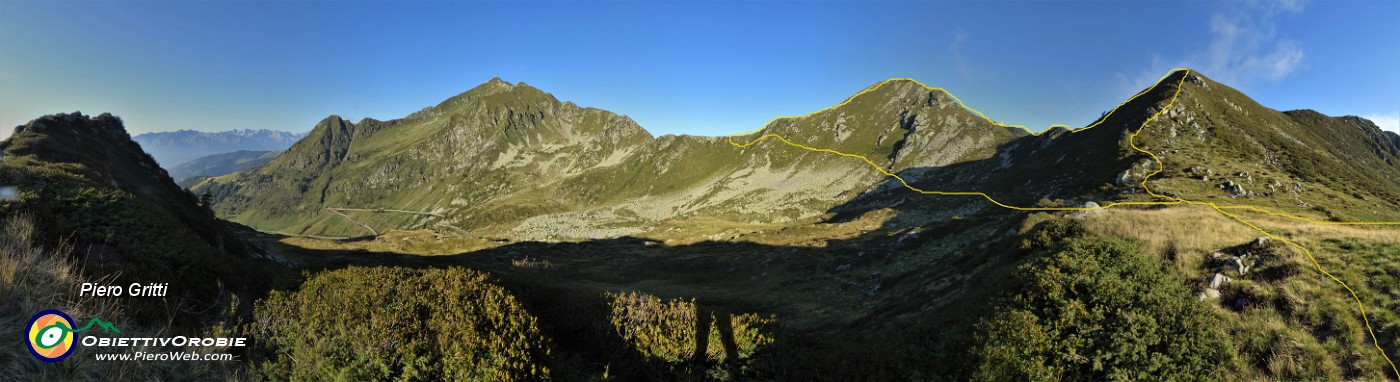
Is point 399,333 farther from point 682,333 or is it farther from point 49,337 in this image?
point 682,333

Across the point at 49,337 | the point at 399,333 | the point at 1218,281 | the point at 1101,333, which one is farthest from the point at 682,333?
the point at 1218,281

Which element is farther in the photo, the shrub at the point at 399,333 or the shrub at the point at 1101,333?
the shrub at the point at 1101,333

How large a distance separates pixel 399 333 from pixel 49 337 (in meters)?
4.35

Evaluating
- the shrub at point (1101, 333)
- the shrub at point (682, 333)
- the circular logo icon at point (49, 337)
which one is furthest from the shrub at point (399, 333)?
the shrub at point (1101, 333)

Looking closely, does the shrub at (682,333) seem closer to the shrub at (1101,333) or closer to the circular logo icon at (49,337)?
the shrub at (1101,333)

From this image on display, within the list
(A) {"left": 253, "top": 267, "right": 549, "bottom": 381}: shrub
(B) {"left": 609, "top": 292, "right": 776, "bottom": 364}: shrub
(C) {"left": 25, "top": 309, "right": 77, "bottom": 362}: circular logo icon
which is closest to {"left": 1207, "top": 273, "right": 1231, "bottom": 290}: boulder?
(B) {"left": 609, "top": 292, "right": 776, "bottom": 364}: shrub

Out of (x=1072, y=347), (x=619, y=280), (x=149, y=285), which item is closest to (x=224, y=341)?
(x=149, y=285)

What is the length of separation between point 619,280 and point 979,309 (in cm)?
4970

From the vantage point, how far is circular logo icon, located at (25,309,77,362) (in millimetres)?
6483

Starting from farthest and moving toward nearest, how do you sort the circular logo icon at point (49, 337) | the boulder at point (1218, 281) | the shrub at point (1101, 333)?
the boulder at point (1218, 281)
the shrub at point (1101, 333)
the circular logo icon at point (49, 337)

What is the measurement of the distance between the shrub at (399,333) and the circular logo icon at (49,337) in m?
Result: 2.64

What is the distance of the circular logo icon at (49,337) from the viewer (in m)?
6.48

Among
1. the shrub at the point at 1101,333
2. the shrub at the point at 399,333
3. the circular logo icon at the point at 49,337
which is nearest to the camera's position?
the circular logo icon at the point at 49,337

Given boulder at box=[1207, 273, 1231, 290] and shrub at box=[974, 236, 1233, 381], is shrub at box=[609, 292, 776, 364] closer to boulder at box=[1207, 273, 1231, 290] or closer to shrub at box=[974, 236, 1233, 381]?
shrub at box=[974, 236, 1233, 381]
